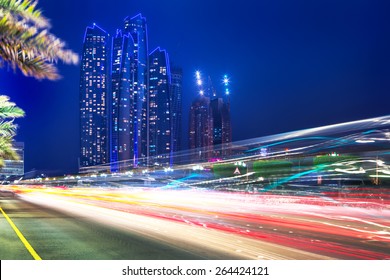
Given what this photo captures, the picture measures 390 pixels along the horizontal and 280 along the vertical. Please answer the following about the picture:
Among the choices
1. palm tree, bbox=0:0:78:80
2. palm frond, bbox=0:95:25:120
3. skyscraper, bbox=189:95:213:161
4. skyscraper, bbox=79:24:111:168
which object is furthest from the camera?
skyscraper, bbox=189:95:213:161

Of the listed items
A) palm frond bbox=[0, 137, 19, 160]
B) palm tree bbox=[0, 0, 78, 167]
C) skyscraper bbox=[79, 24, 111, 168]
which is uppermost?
skyscraper bbox=[79, 24, 111, 168]

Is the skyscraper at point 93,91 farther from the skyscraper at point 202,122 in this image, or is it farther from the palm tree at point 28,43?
the skyscraper at point 202,122

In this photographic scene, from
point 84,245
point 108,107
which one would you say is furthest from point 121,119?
point 84,245

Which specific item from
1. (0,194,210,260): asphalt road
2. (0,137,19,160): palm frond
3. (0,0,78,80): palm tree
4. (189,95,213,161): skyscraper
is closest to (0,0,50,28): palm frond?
(0,0,78,80): palm tree

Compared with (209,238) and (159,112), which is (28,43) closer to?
(209,238)

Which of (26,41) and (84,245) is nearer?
(26,41)

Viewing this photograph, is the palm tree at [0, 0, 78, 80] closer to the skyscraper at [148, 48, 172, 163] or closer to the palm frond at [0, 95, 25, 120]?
the palm frond at [0, 95, 25, 120]
